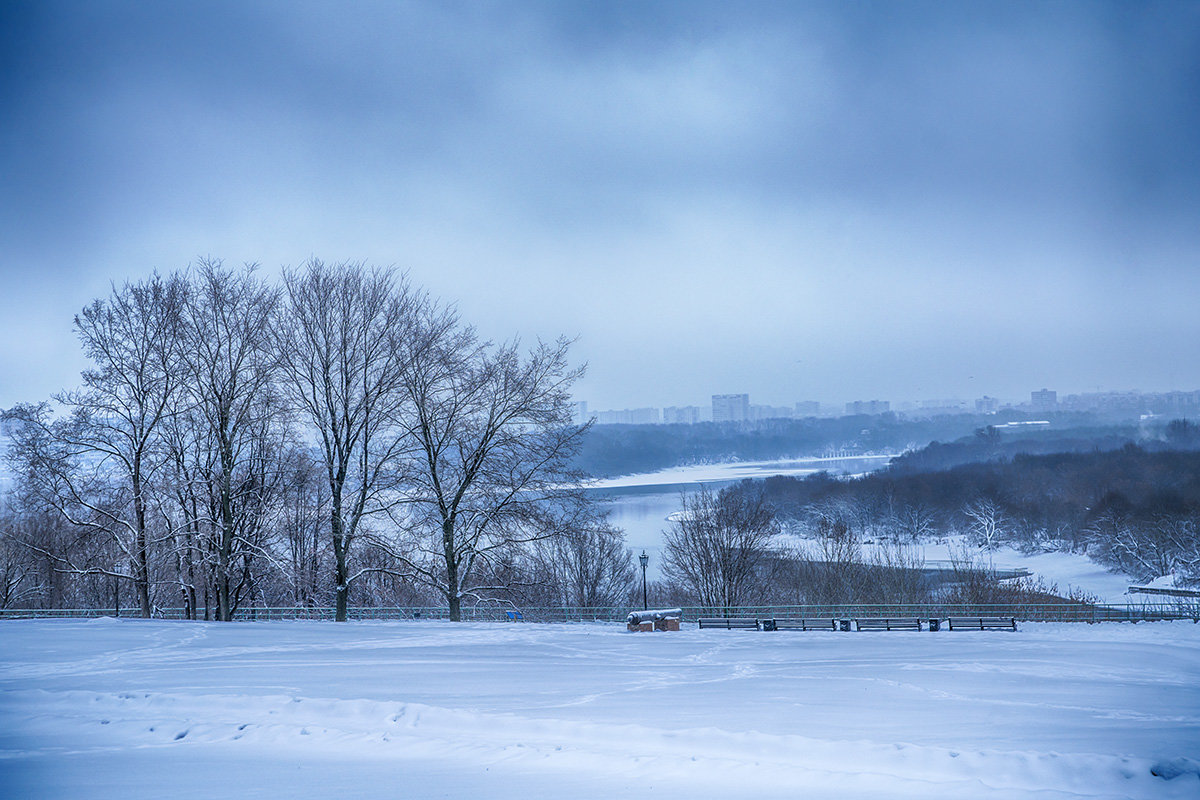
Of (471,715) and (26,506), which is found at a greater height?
(26,506)

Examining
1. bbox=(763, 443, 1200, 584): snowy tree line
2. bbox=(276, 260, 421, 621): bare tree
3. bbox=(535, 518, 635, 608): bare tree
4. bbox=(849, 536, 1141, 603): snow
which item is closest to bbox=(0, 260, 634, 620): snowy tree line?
bbox=(276, 260, 421, 621): bare tree

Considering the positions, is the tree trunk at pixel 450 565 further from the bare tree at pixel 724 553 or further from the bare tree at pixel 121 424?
the bare tree at pixel 724 553

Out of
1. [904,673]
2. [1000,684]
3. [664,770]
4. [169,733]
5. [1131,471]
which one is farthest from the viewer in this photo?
[1131,471]

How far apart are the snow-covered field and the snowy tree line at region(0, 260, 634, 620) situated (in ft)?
34.6

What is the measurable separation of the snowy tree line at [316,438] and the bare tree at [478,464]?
0.06 m

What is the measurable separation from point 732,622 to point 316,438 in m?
14.5

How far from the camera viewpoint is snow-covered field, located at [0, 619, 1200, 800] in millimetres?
5426

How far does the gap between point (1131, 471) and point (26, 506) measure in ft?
195

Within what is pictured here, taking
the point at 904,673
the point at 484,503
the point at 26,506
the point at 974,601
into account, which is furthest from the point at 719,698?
the point at 974,601

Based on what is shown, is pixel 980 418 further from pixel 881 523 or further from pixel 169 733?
pixel 169 733

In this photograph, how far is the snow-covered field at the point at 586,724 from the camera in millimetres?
5426

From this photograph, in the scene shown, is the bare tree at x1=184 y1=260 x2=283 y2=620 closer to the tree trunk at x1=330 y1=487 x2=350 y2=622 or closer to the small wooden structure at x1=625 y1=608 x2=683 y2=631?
the tree trunk at x1=330 y1=487 x2=350 y2=622

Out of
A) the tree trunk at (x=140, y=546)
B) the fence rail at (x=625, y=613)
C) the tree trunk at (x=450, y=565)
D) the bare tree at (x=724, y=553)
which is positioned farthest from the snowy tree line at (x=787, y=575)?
the tree trunk at (x=140, y=546)

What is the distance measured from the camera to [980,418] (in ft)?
314
